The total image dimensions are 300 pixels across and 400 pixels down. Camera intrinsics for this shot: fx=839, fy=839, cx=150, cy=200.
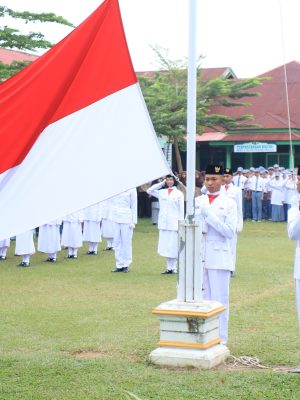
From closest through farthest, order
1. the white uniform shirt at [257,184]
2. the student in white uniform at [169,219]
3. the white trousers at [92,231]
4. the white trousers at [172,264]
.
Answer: the white trousers at [172,264]
the student in white uniform at [169,219]
the white trousers at [92,231]
the white uniform shirt at [257,184]

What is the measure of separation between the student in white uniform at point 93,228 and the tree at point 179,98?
13181 millimetres

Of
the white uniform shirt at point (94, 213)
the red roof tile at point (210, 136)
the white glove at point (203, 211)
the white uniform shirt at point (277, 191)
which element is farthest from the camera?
the red roof tile at point (210, 136)

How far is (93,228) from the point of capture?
19.7 meters

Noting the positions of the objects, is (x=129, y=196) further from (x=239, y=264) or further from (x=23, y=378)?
(x=23, y=378)

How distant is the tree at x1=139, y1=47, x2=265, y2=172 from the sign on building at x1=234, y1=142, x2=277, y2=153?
947mm

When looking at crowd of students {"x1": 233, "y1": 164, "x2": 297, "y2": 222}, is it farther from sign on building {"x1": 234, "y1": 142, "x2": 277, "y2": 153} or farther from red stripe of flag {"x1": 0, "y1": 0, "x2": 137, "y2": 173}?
red stripe of flag {"x1": 0, "y1": 0, "x2": 137, "y2": 173}

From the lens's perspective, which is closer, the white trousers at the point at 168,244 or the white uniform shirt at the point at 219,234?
the white uniform shirt at the point at 219,234

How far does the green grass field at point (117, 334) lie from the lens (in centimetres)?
706

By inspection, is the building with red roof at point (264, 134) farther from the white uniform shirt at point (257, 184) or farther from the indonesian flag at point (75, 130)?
the indonesian flag at point (75, 130)

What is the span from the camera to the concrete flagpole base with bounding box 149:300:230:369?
25.6ft

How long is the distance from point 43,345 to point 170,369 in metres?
1.85

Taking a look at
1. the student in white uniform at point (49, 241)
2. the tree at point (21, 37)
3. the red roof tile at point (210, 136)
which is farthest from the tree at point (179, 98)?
the student in white uniform at point (49, 241)

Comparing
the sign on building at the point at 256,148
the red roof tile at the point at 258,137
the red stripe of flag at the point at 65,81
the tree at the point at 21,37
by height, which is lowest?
the red stripe of flag at the point at 65,81

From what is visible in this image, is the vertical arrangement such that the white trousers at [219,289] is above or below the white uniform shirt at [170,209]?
below
